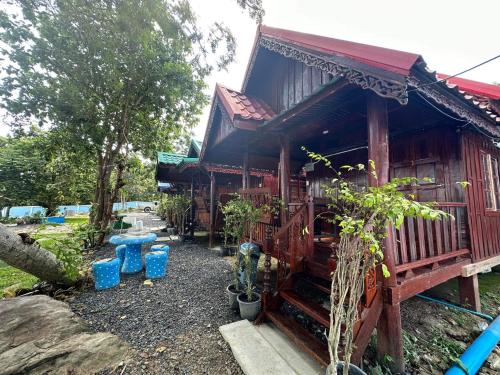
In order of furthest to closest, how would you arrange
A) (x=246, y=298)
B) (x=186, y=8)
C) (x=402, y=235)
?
(x=186, y=8) < (x=246, y=298) < (x=402, y=235)

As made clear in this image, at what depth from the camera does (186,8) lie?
18.0 ft

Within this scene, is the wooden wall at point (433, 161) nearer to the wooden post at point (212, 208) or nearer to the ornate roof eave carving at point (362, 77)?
the ornate roof eave carving at point (362, 77)

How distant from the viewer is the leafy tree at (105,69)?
557 centimetres

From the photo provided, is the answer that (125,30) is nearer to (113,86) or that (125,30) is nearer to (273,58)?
(113,86)

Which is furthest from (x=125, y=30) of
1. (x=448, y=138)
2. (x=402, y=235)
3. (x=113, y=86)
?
(x=448, y=138)

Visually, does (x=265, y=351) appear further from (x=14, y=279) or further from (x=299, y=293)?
(x=14, y=279)

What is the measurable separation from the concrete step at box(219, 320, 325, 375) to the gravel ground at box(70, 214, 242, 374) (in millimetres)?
119

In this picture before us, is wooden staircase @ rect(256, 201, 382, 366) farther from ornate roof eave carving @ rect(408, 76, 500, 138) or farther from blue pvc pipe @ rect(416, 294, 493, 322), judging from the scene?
blue pvc pipe @ rect(416, 294, 493, 322)

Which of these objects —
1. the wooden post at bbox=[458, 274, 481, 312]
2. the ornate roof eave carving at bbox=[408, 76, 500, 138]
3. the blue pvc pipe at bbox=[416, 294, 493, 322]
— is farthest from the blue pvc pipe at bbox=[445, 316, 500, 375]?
the ornate roof eave carving at bbox=[408, 76, 500, 138]

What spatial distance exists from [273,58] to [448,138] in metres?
4.15

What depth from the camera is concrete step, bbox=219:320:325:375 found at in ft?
7.52

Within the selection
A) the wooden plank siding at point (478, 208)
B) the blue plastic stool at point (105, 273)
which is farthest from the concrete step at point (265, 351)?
the wooden plank siding at point (478, 208)

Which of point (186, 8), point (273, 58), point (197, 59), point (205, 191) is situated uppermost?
point (197, 59)

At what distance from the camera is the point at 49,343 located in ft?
8.40
